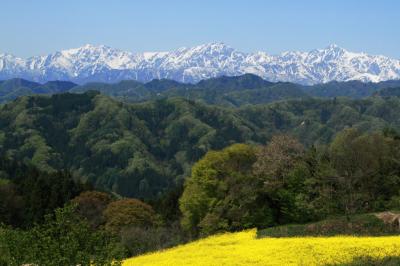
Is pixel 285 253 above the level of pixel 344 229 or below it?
above

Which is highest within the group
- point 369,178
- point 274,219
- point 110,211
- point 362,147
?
point 362,147

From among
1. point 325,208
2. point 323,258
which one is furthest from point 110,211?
point 323,258

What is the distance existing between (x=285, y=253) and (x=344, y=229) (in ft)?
45.6

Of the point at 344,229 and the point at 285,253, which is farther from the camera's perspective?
the point at 344,229

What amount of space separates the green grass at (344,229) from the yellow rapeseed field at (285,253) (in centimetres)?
620

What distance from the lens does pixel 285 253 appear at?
39.2 meters

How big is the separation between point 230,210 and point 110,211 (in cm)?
4456

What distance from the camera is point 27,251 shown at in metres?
28.3

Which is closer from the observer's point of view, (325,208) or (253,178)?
(325,208)

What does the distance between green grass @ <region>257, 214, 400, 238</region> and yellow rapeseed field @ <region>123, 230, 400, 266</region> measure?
6198mm

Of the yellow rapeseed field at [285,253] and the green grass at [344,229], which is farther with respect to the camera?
the green grass at [344,229]

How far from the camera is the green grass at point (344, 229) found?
163ft

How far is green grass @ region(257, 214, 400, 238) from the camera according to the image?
49.7 metres

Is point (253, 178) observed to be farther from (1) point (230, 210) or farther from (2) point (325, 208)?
(2) point (325, 208)
